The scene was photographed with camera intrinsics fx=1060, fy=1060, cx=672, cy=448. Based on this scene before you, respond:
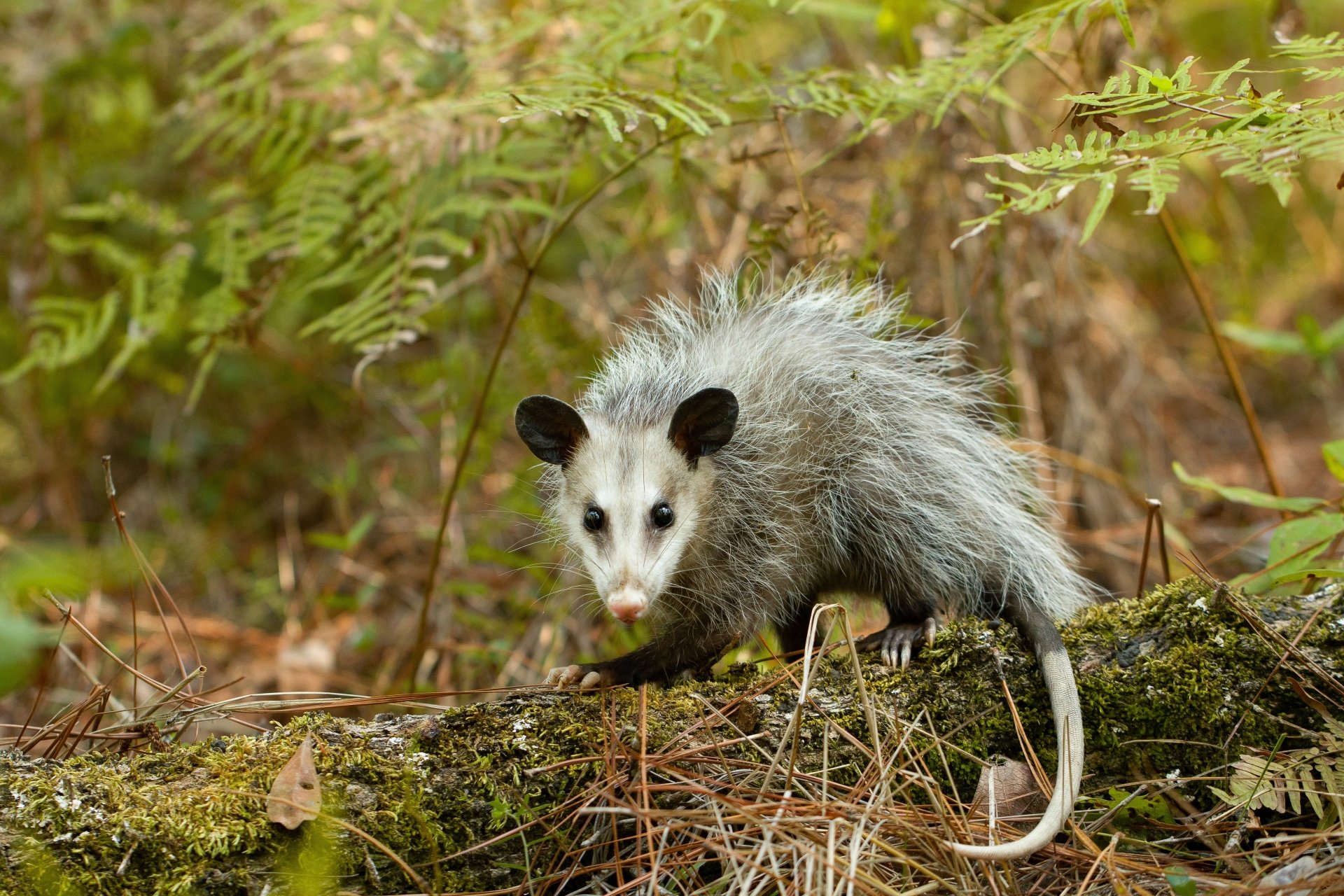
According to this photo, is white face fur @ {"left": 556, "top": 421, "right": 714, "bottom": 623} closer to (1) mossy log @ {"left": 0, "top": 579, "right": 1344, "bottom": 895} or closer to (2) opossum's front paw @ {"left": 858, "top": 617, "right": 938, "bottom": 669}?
(1) mossy log @ {"left": 0, "top": 579, "right": 1344, "bottom": 895}

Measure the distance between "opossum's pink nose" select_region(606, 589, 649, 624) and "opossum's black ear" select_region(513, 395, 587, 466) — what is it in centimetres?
66

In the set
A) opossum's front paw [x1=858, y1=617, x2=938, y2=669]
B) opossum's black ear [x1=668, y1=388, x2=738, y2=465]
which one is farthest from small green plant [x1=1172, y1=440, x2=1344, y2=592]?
opossum's black ear [x1=668, y1=388, x2=738, y2=465]

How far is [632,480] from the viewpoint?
306 cm

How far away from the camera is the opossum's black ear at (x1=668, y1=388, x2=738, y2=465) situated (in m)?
3.03

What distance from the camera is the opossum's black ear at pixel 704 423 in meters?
3.03

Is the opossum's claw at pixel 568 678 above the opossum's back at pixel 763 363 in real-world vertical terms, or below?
below

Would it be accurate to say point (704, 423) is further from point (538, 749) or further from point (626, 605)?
point (538, 749)

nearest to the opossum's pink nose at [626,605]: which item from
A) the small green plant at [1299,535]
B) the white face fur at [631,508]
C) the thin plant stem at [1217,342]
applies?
the white face fur at [631,508]

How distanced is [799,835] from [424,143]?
9.38 ft

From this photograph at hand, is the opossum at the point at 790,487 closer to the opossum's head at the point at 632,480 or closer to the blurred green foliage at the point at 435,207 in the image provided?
the opossum's head at the point at 632,480

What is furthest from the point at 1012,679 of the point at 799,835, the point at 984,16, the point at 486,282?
the point at 486,282

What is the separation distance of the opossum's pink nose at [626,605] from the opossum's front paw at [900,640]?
2.30 ft

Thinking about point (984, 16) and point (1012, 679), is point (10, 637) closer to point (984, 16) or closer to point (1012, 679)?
point (1012, 679)

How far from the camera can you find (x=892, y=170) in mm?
4805
